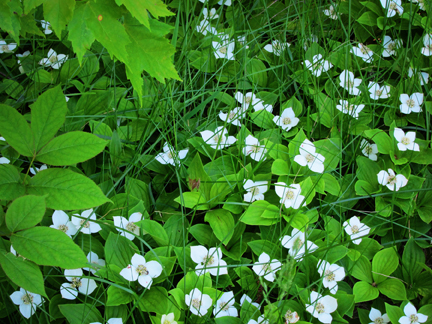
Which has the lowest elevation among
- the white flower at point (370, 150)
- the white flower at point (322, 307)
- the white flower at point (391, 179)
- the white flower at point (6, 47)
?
the white flower at point (322, 307)

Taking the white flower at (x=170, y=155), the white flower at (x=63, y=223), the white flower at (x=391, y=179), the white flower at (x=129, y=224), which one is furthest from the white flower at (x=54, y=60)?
the white flower at (x=391, y=179)

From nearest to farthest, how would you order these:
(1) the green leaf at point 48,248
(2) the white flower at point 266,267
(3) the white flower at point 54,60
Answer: (1) the green leaf at point 48,248
(2) the white flower at point 266,267
(3) the white flower at point 54,60

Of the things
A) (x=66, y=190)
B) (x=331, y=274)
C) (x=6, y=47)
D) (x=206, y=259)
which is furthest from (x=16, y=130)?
(x=331, y=274)

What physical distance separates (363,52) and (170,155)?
55.7 inches

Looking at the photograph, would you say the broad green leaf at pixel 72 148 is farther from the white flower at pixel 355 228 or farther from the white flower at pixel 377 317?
the white flower at pixel 377 317

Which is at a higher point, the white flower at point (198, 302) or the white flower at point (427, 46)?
the white flower at point (427, 46)

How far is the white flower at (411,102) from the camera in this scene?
1.92 meters

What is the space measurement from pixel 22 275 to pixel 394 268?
145cm

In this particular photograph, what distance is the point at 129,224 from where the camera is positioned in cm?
152

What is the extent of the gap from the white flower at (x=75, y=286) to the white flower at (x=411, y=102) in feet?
5.90

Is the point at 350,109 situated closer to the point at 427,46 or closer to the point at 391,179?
the point at 391,179

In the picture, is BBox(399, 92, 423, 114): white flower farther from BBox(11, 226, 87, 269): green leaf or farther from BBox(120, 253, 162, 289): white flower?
BBox(11, 226, 87, 269): green leaf

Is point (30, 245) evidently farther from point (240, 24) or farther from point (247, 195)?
point (240, 24)

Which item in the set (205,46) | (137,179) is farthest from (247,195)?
(205,46)
